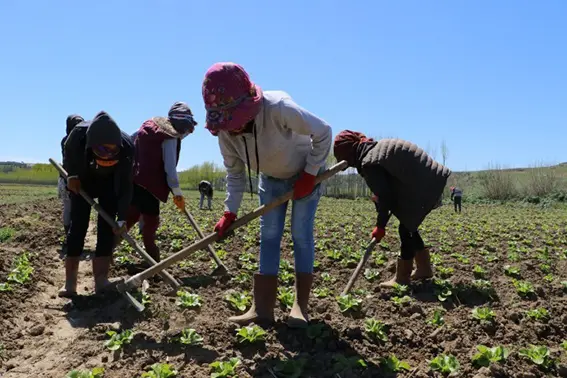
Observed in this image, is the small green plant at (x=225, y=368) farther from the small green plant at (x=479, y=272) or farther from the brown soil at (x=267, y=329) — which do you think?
the small green plant at (x=479, y=272)

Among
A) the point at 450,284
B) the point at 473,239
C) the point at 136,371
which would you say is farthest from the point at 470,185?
the point at 136,371

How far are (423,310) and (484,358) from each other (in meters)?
1.11

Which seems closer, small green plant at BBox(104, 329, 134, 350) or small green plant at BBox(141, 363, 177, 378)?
small green plant at BBox(141, 363, 177, 378)

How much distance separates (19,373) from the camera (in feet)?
10.3

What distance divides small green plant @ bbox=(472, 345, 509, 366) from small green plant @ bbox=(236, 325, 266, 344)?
1395mm

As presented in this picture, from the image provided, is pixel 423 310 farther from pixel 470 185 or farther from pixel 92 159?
pixel 470 185

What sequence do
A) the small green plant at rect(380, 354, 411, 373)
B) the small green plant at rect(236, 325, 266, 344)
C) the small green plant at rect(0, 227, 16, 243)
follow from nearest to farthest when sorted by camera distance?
the small green plant at rect(380, 354, 411, 373) < the small green plant at rect(236, 325, 266, 344) < the small green plant at rect(0, 227, 16, 243)

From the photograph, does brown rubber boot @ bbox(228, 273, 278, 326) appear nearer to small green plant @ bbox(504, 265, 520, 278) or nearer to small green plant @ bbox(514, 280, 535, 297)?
small green plant @ bbox(514, 280, 535, 297)

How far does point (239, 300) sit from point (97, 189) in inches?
71.0

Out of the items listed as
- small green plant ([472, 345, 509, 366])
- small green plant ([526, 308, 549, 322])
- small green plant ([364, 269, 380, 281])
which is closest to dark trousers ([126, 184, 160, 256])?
small green plant ([364, 269, 380, 281])

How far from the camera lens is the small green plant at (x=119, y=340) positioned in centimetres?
322

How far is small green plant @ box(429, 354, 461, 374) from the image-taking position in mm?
2914

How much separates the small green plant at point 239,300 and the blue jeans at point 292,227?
2.08ft

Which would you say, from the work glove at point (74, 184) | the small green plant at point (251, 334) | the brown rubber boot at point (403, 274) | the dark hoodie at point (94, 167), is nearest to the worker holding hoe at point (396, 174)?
the brown rubber boot at point (403, 274)
